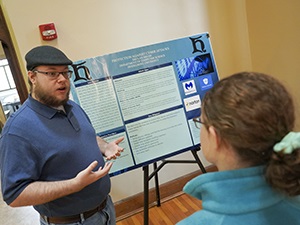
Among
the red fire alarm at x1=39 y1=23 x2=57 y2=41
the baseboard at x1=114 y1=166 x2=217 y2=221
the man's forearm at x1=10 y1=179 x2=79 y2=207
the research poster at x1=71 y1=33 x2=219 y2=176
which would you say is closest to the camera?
the man's forearm at x1=10 y1=179 x2=79 y2=207

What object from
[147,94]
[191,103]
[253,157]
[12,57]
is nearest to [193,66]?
[191,103]

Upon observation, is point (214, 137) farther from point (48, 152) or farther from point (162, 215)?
point (162, 215)

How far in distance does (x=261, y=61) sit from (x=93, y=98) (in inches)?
66.0

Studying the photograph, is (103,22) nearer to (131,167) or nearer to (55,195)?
(131,167)

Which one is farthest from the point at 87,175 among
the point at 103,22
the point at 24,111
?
the point at 103,22

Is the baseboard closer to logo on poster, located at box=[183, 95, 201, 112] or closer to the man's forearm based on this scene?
logo on poster, located at box=[183, 95, 201, 112]

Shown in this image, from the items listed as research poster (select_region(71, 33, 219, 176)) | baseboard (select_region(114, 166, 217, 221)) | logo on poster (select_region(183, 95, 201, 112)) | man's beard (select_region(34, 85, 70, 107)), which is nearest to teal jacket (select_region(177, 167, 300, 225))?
man's beard (select_region(34, 85, 70, 107))

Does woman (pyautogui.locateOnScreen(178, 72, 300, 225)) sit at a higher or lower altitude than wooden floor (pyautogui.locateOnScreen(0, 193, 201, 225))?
higher

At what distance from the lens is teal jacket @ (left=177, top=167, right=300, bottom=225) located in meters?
0.57

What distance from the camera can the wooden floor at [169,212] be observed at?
88.4 inches

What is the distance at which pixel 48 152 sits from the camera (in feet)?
3.58

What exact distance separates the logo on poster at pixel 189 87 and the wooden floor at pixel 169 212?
46.5 inches

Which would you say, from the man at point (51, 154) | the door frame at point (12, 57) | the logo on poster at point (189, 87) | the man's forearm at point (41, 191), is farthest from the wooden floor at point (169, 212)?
the door frame at point (12, 57)

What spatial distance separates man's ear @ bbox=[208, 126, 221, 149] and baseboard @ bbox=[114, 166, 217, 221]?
1.91m
